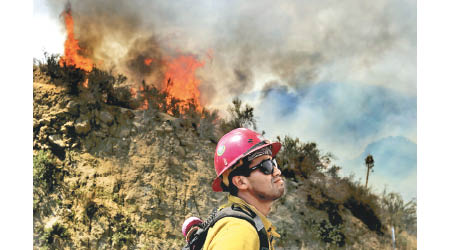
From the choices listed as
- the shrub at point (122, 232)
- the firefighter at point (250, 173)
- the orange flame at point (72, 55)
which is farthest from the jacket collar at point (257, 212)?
the orange flame at point (72, 55)

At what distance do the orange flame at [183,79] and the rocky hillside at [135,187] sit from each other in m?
0.38

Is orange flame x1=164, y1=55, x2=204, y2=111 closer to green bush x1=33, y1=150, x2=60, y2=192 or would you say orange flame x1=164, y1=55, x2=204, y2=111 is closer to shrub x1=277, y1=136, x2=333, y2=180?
shrub x1=277, y1=136, x2=333, y2=180

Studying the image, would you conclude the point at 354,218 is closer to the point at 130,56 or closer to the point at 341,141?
the point at 341,141

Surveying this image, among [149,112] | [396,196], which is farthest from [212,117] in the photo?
[396,196]

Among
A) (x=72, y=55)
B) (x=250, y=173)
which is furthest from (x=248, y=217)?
(x=72, y=55)

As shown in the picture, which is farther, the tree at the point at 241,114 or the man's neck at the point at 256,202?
the tree at the point at 241,114

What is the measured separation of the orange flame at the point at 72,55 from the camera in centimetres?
591

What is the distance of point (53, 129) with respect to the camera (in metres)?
5.81

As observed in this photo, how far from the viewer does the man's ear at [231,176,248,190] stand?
7.10ft

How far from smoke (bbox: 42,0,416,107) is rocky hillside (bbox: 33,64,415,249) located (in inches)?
28.9

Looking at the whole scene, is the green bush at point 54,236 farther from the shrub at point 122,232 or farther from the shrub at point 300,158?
the shrub at point 300,158

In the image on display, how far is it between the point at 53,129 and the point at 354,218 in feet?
14.3
